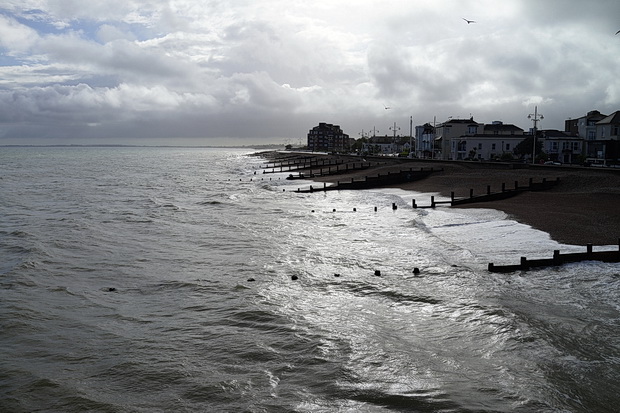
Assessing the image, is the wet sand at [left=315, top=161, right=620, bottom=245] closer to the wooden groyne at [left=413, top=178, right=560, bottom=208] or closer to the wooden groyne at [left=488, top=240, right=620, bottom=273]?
the wooden groyne at [left=413, top=178, right=560, bottom=208]

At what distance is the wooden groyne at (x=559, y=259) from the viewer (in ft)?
51.6

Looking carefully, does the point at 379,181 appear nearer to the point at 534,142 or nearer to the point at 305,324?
the point at 534,142

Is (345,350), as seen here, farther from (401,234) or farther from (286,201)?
(286,201)

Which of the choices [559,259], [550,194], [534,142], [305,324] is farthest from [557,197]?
[534,142]

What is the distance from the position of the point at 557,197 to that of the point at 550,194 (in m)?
1.67

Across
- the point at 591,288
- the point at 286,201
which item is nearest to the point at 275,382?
the point at 591,288

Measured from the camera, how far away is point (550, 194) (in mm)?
34562

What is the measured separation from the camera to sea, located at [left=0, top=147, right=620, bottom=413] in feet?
27.0

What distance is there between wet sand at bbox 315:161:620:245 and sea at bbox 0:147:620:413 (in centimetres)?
219

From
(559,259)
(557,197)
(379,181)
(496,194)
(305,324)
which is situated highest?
(379,181)

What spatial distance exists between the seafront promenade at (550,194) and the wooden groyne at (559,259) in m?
2.40

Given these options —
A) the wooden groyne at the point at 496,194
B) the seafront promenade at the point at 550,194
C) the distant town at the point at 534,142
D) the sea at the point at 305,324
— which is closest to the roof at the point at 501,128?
the distant town at the point at 534,142

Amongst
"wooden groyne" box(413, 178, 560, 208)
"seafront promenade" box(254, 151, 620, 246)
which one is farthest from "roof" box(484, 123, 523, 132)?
"wooden groyne" box(413, 178, 560, 208)

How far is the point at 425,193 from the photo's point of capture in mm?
41812
